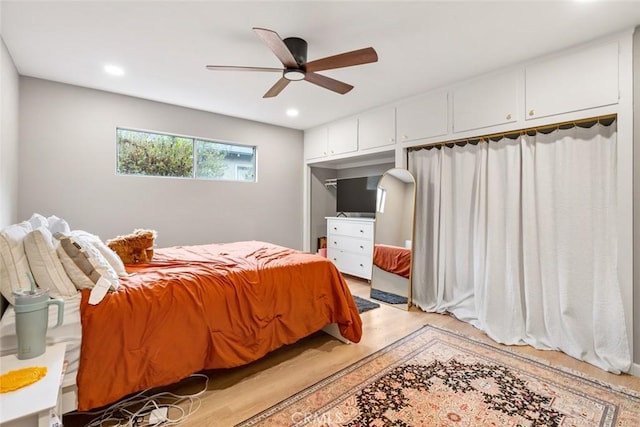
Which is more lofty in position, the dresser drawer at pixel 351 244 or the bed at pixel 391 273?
the dresser drawer at pixel 351 244

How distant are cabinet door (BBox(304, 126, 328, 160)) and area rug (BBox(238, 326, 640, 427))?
11.1 ft

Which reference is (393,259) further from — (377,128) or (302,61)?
(302,61)

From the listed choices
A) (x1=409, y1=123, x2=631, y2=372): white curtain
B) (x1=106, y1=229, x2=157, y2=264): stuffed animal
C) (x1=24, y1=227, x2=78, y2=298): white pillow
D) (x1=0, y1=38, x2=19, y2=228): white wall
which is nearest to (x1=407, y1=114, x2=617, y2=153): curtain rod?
(x1=409, y1=123, x2=631, y2=372): white curtain

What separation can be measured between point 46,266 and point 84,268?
17 cm

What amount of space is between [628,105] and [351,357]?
2859 mm

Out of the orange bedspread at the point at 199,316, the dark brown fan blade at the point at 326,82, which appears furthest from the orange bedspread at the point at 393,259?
the dark brown fan blade at the point at 326,82

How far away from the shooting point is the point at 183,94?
355 centimetres

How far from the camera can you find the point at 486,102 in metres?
2.98

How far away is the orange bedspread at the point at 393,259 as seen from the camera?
12.3 ft

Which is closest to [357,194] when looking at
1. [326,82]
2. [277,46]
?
[326,82]

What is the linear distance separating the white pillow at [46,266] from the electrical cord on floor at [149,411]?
2.50ft

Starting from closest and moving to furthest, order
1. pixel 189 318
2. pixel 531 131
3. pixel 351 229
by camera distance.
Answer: pixel 189 318, pixel 531 131, pixel 351 229

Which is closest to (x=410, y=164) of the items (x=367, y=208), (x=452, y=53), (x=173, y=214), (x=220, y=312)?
(x=367, y=208)

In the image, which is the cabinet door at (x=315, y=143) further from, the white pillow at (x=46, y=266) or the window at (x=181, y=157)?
the white pillow at (x=46, y=266)
